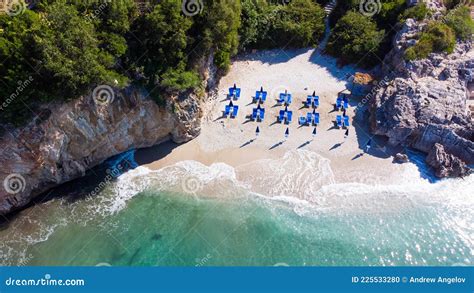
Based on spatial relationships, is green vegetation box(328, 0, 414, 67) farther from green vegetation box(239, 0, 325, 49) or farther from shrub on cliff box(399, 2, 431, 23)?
green vegetation box(239, 0, 325, 49)

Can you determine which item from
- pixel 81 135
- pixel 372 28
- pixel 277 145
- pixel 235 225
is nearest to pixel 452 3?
pixel 372 28

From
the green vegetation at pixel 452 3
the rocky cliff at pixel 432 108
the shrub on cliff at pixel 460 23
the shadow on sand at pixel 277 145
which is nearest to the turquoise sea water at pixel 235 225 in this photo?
the rocky cliff at pixel 432 108

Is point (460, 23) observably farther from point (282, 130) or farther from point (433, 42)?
point (282, 130)

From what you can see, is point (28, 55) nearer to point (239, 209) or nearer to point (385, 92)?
point (239, 209)

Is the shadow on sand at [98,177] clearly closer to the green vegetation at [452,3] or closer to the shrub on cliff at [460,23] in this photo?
the shrub on cliff at [460,23]

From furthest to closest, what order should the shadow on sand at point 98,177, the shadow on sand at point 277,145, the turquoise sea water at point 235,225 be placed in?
the shadow on sand at point 277,145 < the shadow on sand at point 98,177 < the turquoise sea water at point 235,225
